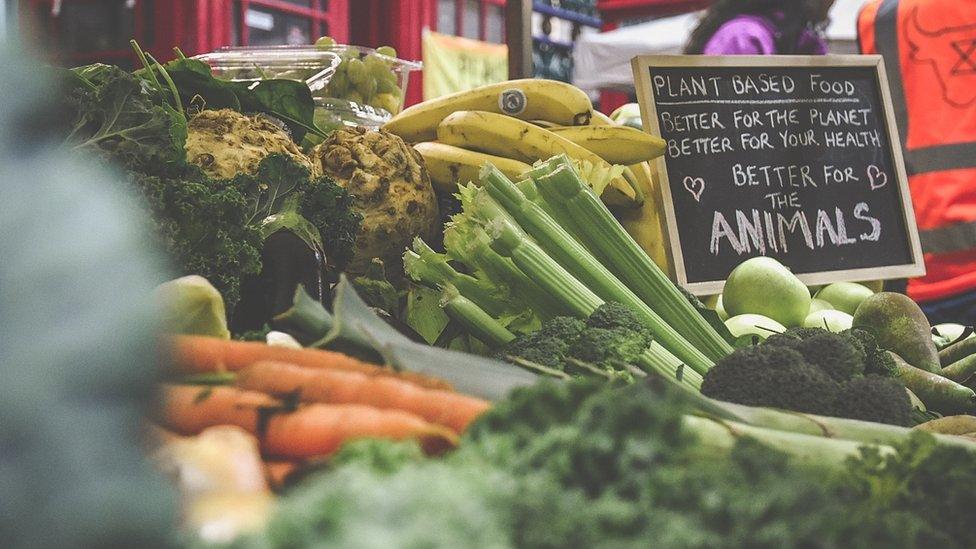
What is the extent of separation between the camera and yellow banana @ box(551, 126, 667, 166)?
91.1 inches

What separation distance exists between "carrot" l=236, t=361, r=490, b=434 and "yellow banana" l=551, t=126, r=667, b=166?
5.00 feet

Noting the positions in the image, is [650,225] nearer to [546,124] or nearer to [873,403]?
[546,124]

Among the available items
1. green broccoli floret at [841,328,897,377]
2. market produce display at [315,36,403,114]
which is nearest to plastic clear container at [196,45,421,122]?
market produce display at [315,36,403,114]

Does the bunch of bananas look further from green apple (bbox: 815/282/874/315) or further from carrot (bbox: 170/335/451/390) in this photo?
carrot (bbox: 170/335/451/390)

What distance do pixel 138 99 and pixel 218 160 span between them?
0.20 meters

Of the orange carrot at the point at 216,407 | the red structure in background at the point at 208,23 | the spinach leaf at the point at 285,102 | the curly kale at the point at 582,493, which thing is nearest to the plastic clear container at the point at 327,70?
the spinach leaf at the point at 285,102

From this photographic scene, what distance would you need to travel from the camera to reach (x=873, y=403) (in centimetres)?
120

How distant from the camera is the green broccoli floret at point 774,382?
3.93 ft

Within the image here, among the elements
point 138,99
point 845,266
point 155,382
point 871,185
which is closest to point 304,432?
point 155,382

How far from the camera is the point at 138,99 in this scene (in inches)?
58.6

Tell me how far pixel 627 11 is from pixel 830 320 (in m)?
8.64

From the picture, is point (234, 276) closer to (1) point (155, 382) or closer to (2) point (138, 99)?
(2) point (138, 99)

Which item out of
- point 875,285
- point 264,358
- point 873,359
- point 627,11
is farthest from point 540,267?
point 627,11

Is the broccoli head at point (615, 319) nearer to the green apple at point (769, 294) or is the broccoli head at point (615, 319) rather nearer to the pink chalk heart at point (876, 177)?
the green apple at point (769, 294)
